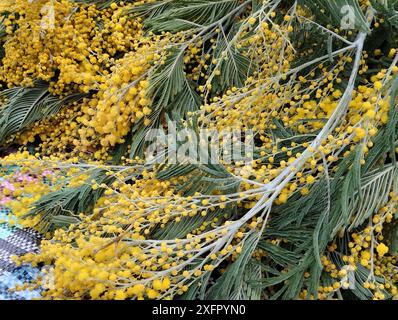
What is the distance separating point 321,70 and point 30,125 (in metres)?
0.94

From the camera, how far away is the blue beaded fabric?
866 mm

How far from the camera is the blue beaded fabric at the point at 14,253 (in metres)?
0.87

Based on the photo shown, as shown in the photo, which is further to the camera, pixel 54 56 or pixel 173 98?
pixel 54 56

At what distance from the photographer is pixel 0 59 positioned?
5.03ft

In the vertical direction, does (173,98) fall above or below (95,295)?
above

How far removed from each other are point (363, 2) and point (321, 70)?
168 millimetres

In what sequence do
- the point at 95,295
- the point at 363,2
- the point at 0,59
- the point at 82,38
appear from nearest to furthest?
the point at 95,295 → the point at 363,2 → the point at 82,38 → the point at 0,59

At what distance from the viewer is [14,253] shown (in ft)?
3.21
